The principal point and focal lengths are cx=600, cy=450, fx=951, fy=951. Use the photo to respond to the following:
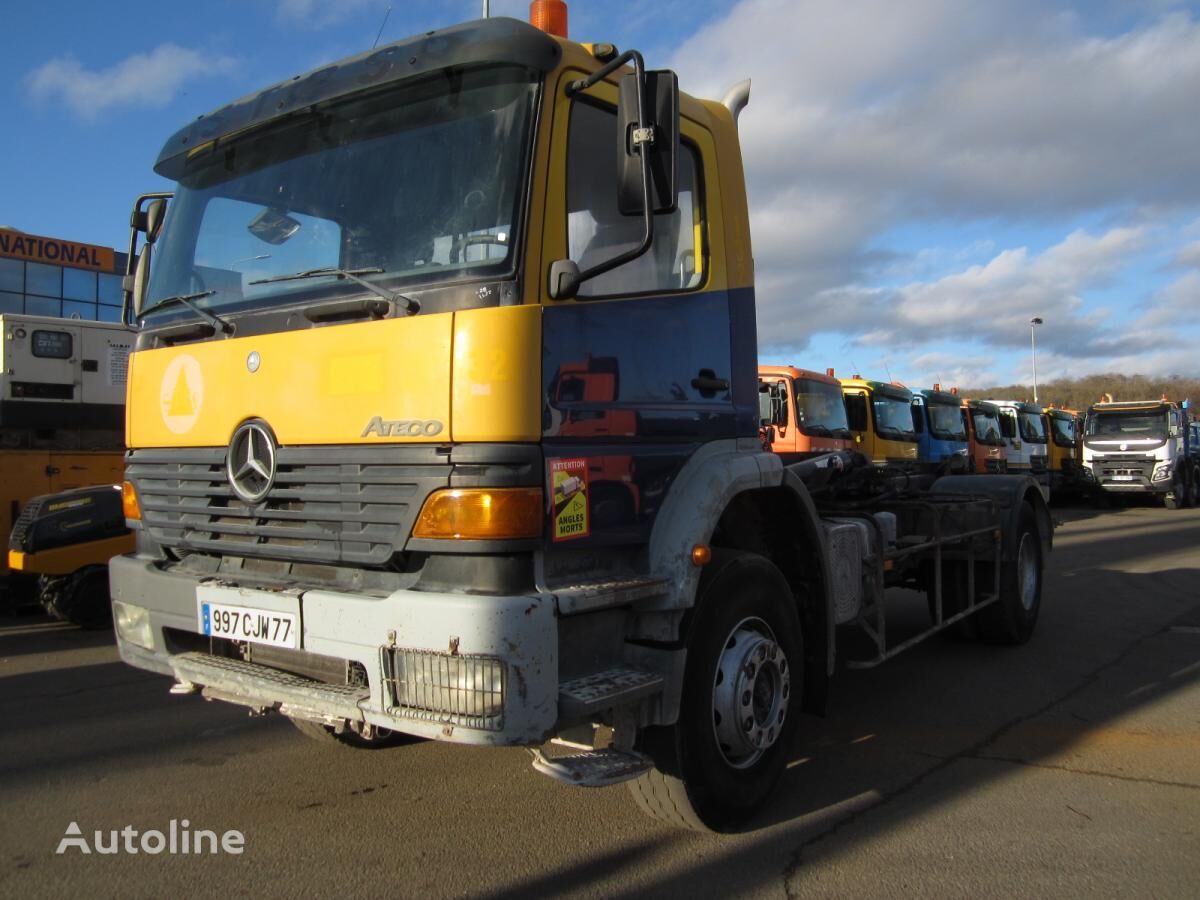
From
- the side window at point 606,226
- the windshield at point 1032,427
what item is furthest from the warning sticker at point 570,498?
the windshield at point 1032,427

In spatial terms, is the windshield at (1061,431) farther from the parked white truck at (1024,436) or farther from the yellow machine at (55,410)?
the yellow machine at (55,410)

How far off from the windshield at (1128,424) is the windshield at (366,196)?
81.2 ft

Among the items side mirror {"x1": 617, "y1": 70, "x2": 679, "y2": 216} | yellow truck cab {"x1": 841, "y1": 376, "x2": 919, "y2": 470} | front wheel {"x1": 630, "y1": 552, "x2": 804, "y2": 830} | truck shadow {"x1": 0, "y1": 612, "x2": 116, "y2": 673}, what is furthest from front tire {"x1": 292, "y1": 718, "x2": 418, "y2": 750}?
yellow truck cab {"x1": 841, "y1": 376, "x2": 919, "y2": 470}

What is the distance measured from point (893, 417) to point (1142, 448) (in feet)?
33.1

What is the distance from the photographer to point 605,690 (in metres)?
3.05

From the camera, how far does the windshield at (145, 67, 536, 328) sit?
10.4 ft

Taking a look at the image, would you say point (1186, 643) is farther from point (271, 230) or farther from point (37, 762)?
point (37, 762)

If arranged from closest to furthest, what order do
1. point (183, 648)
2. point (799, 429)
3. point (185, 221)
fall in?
point (183, 648) → point (185, 221) → point (799, 429)

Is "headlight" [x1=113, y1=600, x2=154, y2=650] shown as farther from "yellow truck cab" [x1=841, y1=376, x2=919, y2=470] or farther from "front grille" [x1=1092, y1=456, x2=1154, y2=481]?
"front grille" [x1=1092, y1=456, x2=1154, y2=481]

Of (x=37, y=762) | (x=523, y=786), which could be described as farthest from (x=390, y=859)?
(x=37, y=762)

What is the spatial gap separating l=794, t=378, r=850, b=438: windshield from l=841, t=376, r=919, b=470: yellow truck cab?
3.15ft

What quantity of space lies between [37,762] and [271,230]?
2.77 meters

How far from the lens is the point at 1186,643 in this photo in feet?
23.5

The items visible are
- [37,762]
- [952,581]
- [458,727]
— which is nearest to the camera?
[458,727]
